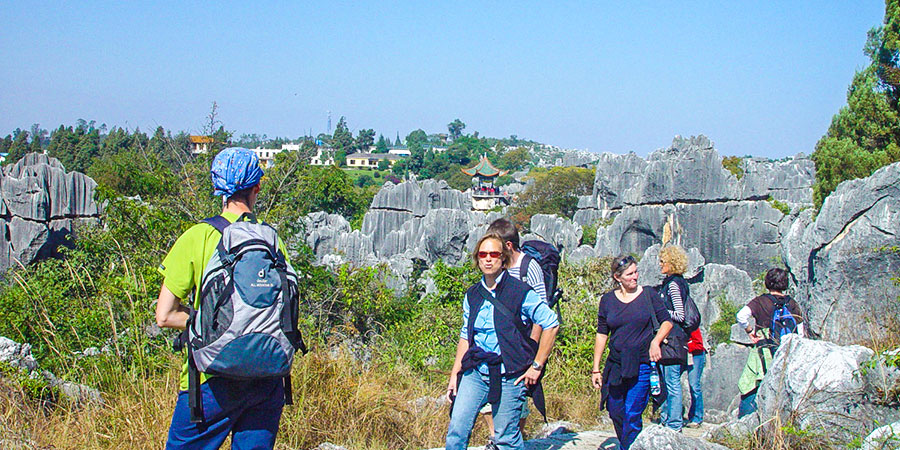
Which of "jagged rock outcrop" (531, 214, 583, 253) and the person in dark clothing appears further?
"jagged rock outcrop" (531, 214, 583, 253)

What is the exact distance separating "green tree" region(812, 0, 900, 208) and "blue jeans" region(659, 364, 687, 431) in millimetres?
11753

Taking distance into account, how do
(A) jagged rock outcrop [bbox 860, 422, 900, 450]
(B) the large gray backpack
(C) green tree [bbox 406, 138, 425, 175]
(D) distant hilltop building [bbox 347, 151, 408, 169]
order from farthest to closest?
(D) distant hilltop building [bbox 347, 151, 408, 169]
(C) green tree [bbox 406, 138, 425, 175]
(A) jagged rock outcrop [bbox 860, 422, 900, 450]
(B) the large gray backpack

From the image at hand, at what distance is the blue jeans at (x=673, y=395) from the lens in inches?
154

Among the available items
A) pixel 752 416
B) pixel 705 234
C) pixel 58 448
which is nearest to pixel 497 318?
pixel 752 416

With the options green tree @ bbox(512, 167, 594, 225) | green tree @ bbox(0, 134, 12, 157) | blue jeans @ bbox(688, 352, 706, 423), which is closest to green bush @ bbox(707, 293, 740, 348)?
blue jeans @ bbox(688, 352, 706, 423)

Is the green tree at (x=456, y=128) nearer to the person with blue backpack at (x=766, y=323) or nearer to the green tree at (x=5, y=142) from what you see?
the green tree at (x=5, y=142)

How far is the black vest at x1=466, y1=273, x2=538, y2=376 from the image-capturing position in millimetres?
2662

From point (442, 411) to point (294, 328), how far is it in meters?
1.83

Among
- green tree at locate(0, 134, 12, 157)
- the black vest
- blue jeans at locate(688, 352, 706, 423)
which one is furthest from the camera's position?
green tree at locate(0, 134, 12, 157)

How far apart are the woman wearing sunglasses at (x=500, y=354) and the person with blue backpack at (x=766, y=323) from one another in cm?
184

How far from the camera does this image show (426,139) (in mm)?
172250

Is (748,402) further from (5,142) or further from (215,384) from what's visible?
(5,142)

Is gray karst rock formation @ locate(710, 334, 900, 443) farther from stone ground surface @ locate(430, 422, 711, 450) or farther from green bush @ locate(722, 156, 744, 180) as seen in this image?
green bush @ locate(722, 156, 744, 180)

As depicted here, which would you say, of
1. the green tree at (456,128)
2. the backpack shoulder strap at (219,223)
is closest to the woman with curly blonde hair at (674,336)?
the backpack shoulder strap at (219,223)
